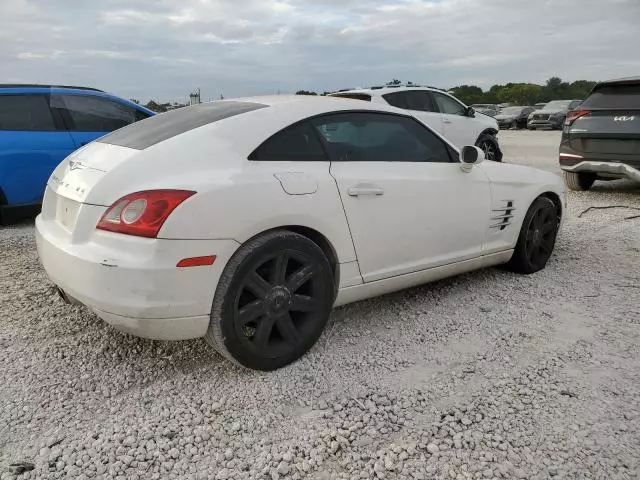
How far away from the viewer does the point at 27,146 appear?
6.11 m

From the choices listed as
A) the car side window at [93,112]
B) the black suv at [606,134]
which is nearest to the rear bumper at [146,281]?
the car side window at [93,112]

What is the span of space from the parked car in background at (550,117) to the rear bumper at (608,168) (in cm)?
1981

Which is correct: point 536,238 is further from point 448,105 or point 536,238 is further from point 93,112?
point 448,105

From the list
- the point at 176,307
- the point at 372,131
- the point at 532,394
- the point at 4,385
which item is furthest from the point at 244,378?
the point at 372,131

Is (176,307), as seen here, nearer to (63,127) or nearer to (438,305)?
(438,305)

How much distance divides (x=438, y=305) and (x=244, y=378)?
165 centimetres

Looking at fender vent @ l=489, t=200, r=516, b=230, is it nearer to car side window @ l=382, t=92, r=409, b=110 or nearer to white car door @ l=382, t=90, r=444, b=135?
car side window @ l=382, t=92, r=409, b=110

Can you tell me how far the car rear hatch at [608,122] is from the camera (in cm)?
740

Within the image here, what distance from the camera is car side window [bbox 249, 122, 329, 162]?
298 centimetres

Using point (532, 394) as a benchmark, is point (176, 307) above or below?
above

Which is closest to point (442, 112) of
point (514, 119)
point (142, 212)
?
point (142, 212)

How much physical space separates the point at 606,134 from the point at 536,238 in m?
3.91

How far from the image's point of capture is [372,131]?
3.62 metres

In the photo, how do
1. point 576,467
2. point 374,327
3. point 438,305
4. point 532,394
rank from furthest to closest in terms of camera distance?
point 438,305 → point 374,327 → point 532,394 → point 576,467
